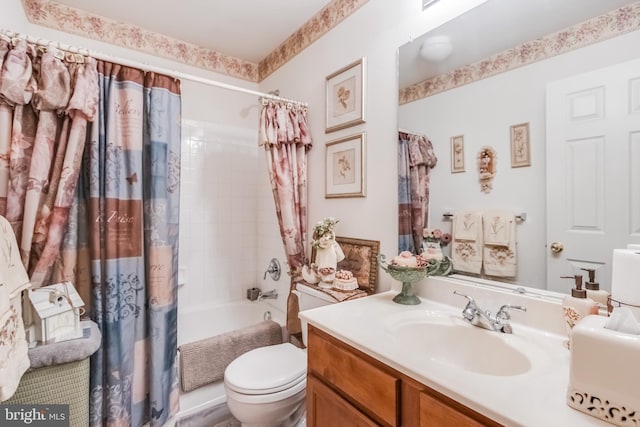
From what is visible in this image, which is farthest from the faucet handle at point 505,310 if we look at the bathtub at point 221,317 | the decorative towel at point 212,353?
the bathtub at point 221,317

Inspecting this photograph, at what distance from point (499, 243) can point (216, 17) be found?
7.04 ft

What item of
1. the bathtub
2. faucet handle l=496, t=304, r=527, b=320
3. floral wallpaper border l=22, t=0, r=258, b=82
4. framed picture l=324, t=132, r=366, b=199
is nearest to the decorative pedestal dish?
faucet handle l=496, t=304, r=527, b=320

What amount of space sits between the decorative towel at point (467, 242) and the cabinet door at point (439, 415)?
25.0 inches

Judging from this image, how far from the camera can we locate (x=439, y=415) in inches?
26.4

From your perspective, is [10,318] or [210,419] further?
[210,419]

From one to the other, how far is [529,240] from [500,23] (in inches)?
31.6

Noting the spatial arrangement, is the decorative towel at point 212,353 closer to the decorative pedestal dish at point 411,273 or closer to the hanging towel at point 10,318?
the hanging towel at point 10,318

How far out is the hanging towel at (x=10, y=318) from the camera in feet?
2.92

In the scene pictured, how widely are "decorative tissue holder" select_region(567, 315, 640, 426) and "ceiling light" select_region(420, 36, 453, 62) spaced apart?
1.13m

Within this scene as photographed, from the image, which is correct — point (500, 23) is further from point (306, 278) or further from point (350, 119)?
point (306, 278)

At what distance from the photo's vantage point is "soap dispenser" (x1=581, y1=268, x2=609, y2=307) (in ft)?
2.76

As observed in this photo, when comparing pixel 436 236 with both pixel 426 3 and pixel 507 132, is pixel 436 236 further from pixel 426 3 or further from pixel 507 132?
pixel 426 3

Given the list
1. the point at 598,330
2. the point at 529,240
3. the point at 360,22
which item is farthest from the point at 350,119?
the point at 598,330

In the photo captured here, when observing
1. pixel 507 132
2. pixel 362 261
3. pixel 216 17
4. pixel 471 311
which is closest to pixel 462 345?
pixel 471 311
